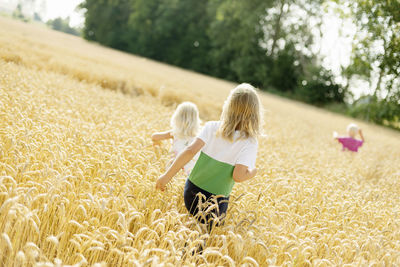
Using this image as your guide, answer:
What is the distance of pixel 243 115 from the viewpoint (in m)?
2.90

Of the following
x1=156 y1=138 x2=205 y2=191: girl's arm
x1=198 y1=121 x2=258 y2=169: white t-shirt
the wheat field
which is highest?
x1=198 y1=121 x2=258 y2=169: white t-shirt

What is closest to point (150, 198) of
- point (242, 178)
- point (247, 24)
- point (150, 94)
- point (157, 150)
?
point (242, 178)

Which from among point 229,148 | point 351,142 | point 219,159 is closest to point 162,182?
point 219,159

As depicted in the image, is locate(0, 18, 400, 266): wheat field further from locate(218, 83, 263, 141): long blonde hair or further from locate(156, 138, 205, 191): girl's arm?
locate(218, 83, 263, 141): long blonde hair

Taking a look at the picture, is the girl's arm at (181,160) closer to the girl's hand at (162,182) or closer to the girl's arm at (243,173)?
the girl's hand at (162,182)

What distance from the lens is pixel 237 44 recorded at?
43188mm

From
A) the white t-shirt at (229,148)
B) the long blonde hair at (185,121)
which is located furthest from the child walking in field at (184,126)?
the white t-shirt at (229,148)

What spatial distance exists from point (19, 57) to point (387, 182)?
1046 cm

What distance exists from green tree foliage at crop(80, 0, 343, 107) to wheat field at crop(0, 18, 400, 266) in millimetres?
33816

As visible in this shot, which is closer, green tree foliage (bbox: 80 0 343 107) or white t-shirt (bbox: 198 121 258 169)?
white t-shirt (bbox: 198 121 258 169)

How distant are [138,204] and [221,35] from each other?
1720 inches

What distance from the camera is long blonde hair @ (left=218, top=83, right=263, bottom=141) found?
288cm

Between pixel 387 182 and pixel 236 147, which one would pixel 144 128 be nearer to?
pixel 236 147

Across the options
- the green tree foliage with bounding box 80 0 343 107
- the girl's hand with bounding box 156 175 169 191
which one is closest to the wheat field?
the girl's hand with bounding box 156 175 169 191
